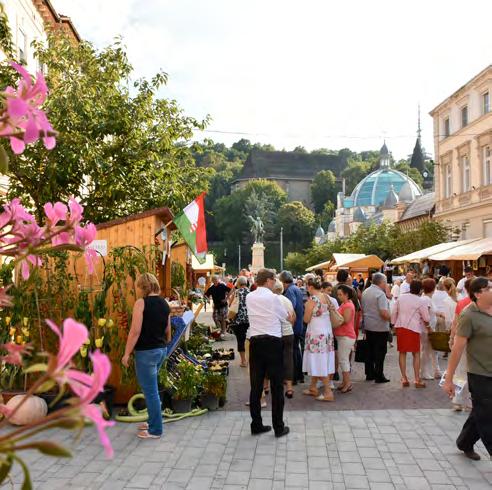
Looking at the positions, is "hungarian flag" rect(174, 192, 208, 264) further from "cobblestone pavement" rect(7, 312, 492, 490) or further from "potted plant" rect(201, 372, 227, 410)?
"cobblestone pavement" rect(7, 312, 492, 490)

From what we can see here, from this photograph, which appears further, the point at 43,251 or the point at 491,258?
the point at 491,258

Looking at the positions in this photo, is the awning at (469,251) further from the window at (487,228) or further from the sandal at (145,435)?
the sandal at (145,435)

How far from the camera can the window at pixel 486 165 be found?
33.3 m

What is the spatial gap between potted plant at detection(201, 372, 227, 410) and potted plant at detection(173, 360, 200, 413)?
0.70 ft

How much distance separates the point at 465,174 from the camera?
1458 inches

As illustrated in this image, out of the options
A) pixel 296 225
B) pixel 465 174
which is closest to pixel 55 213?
pixel 465 174

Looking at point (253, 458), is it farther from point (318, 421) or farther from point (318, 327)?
point (318, 327)

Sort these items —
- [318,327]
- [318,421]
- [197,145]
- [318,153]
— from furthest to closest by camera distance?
[318,153] < [197,145] < [318,327] < [318,421]

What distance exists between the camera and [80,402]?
106 cm

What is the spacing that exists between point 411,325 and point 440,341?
604 mm

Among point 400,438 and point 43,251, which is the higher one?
point 43,251

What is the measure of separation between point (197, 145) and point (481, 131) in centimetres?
2216

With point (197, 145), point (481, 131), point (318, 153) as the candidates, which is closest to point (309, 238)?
point (318, 153)

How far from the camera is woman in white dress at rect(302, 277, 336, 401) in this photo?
9.44 meters
